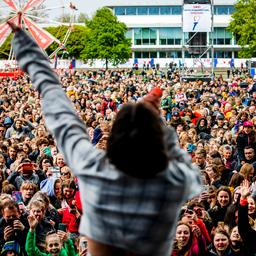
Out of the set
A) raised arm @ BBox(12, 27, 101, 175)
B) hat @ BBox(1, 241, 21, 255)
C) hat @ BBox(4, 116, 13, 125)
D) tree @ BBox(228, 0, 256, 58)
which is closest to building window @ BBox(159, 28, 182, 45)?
tree @ BBox(228, 0, 256, 58)

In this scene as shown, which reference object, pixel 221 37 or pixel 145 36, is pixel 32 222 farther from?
pixel 145 36

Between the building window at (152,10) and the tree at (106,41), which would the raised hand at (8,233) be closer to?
the tree at (106,41)

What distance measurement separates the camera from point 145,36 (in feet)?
347

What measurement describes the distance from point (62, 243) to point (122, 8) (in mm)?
103483

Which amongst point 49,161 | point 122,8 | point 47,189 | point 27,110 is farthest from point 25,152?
point 122,8

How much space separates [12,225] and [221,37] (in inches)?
3908

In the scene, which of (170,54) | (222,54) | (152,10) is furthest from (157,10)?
(222,54)

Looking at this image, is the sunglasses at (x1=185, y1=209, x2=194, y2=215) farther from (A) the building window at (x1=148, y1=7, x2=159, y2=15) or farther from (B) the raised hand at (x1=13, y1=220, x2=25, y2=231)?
(A) the building window at (x1=148, y1=7, x2=159, y2=15)

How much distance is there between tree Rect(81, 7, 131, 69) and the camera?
7850 cm

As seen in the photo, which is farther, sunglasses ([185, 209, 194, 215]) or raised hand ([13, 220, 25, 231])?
sunglasses ([185, 209, 194, 215])

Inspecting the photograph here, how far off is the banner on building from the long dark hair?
36.2 meters

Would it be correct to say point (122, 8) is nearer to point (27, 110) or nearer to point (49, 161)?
point (27, 110)

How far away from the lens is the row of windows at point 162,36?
105 m

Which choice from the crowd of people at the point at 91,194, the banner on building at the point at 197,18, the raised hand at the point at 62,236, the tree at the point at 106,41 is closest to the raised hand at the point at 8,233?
the crowd of people at the point at 91,194
